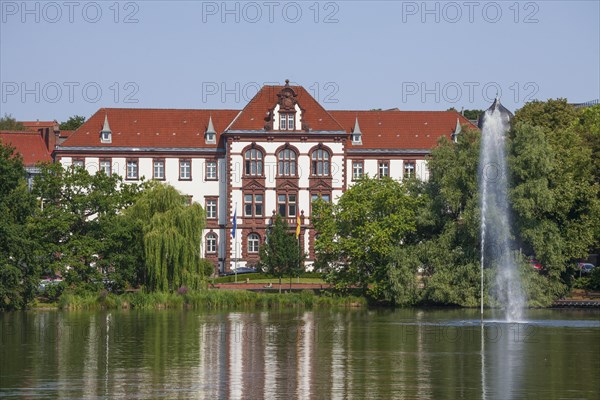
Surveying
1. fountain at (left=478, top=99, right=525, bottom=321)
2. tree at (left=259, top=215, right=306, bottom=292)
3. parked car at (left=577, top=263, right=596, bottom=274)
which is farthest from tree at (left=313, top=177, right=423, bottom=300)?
parked car at (left=577, top=263, right=596, bottom=274)

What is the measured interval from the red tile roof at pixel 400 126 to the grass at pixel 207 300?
3241 centimetres

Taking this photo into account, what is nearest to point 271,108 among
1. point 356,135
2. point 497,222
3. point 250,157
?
point 250,157

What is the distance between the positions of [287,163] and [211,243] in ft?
29.5

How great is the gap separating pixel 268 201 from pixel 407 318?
40.5 metres

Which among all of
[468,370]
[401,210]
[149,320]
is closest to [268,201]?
[401,210]

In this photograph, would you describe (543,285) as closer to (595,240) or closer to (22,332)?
(595,240)

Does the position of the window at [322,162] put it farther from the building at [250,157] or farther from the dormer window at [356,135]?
the dormer window at [356,135]

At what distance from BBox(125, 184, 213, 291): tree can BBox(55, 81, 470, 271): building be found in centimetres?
2642

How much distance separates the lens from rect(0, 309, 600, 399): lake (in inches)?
1451

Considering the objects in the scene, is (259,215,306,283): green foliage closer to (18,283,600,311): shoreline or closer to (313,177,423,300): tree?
(18,283,600,311): shoreline

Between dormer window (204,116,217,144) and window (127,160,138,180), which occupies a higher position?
dormer window (204,116,217,144)

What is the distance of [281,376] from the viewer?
39.8m

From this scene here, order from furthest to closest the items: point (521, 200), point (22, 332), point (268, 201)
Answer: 1. point (268, 201)
2. point (521, 200)
3. point (22, 332)

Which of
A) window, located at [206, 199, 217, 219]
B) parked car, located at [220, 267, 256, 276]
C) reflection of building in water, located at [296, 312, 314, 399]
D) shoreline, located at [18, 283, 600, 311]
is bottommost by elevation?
reflection of building in water, located at [296, 312, 314, 399]
